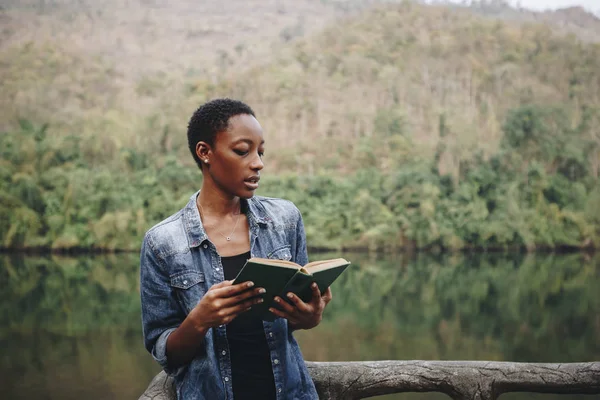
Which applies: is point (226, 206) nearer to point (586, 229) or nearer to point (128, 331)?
point (128, 331)

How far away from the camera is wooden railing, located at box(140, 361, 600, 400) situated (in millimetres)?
1724

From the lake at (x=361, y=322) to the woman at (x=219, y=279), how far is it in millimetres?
6281

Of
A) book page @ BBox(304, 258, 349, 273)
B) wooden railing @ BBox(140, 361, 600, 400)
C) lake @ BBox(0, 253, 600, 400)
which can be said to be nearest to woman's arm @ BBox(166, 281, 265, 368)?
book page @ BBox(304, 258, 349, 273)

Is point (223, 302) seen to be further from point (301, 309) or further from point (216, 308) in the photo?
point (301, 309)

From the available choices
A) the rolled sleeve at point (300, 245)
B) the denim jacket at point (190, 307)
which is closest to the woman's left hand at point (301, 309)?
the denim jacket at point (190, 307)

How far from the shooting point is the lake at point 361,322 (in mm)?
8141

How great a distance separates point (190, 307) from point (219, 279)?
0.32ft

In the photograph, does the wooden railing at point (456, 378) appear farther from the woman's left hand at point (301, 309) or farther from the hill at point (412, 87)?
the hill at point (412, 87)

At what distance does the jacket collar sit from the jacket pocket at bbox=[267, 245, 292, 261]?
0.07 metres

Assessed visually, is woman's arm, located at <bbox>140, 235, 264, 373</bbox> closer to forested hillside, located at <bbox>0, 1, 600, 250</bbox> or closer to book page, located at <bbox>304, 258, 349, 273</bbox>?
book page, located at <bbox>304, 258, 349, 273</bbox>

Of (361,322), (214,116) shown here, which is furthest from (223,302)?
(361,322)

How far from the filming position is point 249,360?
143cm

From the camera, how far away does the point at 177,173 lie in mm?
21984

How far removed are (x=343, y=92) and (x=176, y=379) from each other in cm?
2686
